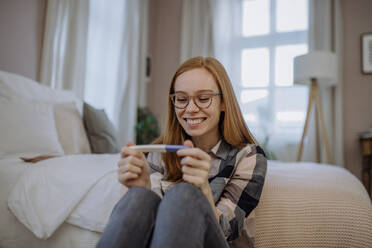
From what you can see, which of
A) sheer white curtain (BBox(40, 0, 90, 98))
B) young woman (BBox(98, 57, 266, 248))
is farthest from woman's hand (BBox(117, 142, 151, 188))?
sheer white curtain (BBox(40, 0, 90, 98))

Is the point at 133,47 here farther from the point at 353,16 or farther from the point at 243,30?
the point at 353,16

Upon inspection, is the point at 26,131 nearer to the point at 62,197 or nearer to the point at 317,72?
the point at 62,197

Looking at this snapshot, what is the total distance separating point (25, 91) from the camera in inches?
68.4

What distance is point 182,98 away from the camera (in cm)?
100

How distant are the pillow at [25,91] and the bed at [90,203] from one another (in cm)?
12

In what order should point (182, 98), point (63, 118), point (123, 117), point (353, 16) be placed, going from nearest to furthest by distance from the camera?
point (182, 98)
point (63, 118)
point (353, 16)
point (123, 117)

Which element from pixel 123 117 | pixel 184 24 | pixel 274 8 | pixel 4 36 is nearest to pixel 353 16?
pixel 274 8

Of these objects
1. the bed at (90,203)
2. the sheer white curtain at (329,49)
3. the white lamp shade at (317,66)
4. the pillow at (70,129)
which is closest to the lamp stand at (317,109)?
the white lamp shade at (317,66)

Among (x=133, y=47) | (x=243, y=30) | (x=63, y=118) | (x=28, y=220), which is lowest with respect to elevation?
(x=28, y=220)

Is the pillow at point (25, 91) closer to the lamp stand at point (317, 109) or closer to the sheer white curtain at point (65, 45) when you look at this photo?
the sheer white curtain at point (65, 45)

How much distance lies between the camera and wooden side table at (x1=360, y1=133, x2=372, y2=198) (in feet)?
9.12

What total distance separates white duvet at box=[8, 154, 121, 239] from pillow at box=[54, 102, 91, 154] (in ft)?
2.05

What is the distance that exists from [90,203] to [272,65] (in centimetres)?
309

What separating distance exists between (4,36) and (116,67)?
1410mm
